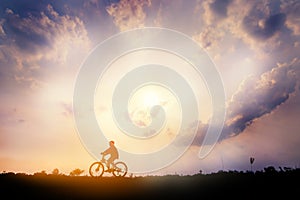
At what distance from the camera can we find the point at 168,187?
1998cm

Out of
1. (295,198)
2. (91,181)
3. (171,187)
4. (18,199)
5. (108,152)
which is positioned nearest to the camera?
(295,198)

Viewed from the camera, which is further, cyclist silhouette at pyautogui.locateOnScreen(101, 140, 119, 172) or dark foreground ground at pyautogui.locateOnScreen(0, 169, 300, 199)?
cyclist silhouette at pyautogui.locateOnScreen(101, 140, 119, 172)

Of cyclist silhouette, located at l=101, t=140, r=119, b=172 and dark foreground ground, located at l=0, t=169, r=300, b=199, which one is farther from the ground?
cyclist silhouette, located at l=101, t=140, r=119, b=172

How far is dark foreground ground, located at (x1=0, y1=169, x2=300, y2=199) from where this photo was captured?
17.5 metres

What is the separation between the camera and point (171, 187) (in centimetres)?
1995

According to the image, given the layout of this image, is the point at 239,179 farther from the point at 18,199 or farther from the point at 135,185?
the point at 18,199

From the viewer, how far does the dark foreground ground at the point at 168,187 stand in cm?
1750

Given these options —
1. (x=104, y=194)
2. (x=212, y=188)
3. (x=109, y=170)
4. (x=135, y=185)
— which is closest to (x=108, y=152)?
(x=109, y=170)

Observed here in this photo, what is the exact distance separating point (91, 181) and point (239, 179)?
33.6 feet

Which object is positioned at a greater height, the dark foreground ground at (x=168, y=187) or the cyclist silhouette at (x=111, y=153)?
the cyclist silhouette at (x=111, y=153)

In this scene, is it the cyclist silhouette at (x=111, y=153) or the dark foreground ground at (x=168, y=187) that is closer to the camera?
the dark foreground ground at (x=168, y=187)

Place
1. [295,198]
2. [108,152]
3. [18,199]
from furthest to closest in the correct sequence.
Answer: [108,152]
[18,199]
[295,198]

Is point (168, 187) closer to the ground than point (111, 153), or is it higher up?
closer to the ground

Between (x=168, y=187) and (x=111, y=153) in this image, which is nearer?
(x=168, y=187)
